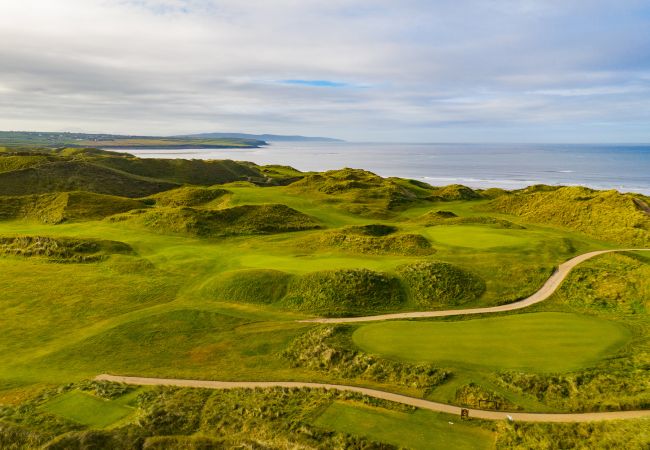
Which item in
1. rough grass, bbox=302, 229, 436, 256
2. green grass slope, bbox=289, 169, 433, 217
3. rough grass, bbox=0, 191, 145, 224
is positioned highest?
green grass slope, bbox=289, 169, 433, 217

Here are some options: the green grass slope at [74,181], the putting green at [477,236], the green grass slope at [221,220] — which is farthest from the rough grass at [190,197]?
the putting green at [477,236]

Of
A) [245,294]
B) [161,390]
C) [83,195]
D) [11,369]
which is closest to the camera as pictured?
[161,390]

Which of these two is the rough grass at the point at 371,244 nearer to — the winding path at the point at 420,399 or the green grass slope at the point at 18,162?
the winding path at the point at 420,399

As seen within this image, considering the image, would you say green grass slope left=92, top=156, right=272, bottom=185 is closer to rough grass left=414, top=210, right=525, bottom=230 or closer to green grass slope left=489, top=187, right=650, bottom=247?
rough grass left=414, top=210, right=525, bottom=230

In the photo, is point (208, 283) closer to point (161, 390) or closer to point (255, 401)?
point (161, 390)

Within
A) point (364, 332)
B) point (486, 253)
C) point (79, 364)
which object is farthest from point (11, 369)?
point (486, 253)

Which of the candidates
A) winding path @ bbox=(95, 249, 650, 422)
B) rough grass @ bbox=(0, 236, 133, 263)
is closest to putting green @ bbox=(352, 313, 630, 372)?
winding path @ bbox=(95, 249, 650, 422)

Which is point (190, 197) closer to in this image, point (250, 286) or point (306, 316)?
point (250, 286)
